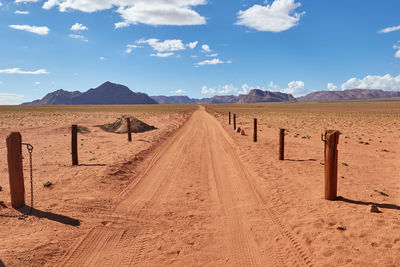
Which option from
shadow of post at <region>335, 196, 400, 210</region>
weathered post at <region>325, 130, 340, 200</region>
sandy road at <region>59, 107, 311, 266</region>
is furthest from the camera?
weathered post at <region>325, 130, 340, 200</region>

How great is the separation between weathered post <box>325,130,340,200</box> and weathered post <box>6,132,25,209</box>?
24.3 ft

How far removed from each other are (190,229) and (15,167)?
4.26 meters

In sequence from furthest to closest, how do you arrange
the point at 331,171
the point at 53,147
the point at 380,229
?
the point at 53,147 < the point at 331,171 < the point at 380,229

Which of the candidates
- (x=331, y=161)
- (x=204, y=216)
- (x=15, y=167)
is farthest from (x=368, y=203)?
(x=15, y=167)

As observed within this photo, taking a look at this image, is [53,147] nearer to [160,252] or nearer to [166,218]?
[166,218]

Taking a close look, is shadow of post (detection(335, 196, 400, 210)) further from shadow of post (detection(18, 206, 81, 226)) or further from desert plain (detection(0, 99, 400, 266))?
shadow of post (detection(18, 206, 81, 226))

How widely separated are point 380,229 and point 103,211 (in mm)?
5999

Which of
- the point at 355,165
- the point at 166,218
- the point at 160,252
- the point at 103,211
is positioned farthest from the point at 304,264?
the point at 355,165

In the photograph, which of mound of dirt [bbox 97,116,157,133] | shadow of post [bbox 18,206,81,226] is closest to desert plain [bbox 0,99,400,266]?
shadow of post [bbox 18,206,81,226]

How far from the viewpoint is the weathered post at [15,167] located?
632 centimetres

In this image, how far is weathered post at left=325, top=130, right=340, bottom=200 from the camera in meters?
6.96

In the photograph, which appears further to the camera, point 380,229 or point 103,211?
point 103,211

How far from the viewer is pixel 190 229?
5.81 m

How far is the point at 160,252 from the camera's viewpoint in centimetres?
496
